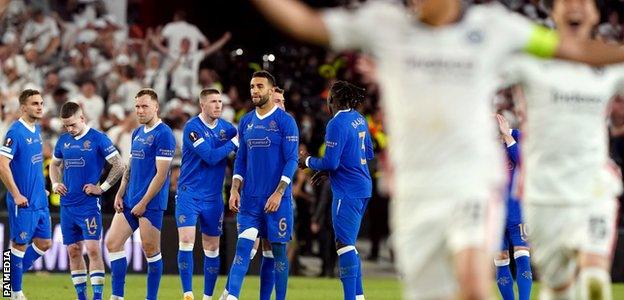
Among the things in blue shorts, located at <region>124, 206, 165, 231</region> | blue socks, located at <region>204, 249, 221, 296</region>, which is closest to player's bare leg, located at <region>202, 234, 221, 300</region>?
blue socks, located at <region>204, 249, 221, 296</region>

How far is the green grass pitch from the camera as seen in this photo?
16.2m

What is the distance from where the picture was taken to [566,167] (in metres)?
8.49

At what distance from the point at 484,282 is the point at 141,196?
7458mm

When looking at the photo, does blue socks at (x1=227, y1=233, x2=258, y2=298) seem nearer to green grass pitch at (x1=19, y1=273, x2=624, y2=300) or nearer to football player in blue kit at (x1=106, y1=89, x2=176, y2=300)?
football player in blue kit at (x1=106, y1=89, x2=176, y2=300)

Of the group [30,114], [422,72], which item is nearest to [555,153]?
[422,72]

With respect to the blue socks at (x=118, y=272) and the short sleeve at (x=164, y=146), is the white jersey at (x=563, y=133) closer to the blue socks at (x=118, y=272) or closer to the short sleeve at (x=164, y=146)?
the short sleeve at (x=164, y=146)

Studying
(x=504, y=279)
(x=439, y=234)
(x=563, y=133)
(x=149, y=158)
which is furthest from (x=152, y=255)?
(x=439, y=234)

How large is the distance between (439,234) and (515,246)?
23.8 feet

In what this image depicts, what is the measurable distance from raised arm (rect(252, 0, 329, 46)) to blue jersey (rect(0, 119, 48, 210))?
8281mm

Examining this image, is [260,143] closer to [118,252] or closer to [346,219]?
[346,219]

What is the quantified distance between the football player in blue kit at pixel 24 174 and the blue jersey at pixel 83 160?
0.73 m

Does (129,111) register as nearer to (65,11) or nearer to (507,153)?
(65,11)

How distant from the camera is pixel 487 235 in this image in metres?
6.69

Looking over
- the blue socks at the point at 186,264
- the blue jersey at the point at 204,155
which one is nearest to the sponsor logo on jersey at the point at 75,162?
the blue jersey at the point at 204,155
